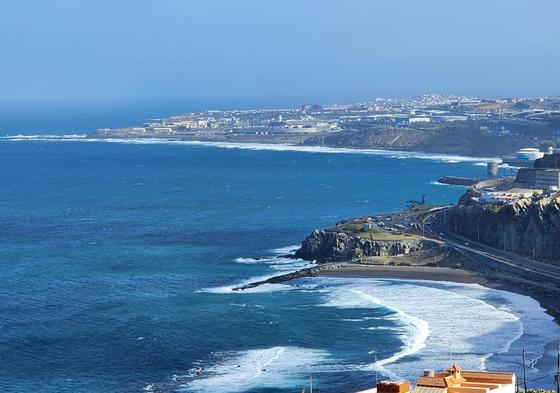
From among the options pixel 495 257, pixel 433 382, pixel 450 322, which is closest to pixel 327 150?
pixel 495 257

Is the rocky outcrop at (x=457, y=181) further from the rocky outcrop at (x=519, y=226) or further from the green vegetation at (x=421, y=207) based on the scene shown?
the rocky outcrop at (x=519, y=226)

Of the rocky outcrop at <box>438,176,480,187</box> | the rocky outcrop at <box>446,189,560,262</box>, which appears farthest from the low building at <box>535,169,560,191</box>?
the rocky outcrop at <box>438,176,480,187</box>

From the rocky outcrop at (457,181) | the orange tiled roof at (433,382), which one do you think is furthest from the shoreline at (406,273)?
the rocky outcrop at (457,181)

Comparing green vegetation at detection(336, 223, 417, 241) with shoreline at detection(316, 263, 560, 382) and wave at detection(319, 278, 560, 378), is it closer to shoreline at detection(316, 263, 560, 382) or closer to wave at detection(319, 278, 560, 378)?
shoreline at detection(316, 263, 560, 382)

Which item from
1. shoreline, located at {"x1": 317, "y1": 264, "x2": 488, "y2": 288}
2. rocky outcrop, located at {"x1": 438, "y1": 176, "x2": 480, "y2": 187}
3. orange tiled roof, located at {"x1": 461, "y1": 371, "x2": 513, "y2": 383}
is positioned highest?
orange tiled roof, located at {"x1": 461, "y1": 371, "x2": 513, "y2": 383}

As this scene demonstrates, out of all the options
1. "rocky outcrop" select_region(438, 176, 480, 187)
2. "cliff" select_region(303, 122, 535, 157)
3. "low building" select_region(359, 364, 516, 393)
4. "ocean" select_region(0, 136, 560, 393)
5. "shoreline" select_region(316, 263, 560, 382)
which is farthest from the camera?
"cliff" select_region(303, 122, 535, 157)

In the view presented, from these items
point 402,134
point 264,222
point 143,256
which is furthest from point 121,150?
point 143,256
